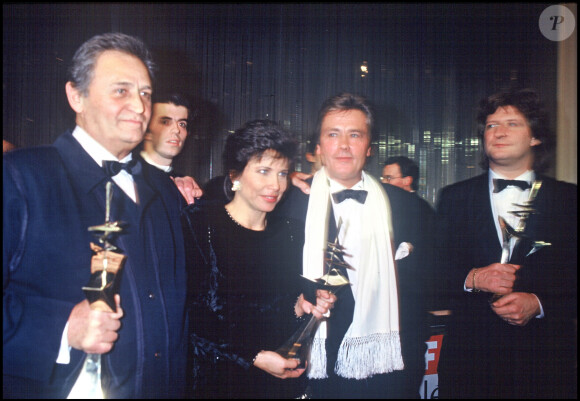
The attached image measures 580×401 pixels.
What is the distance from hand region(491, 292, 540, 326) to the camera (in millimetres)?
2236

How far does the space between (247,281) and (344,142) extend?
3.30 ft

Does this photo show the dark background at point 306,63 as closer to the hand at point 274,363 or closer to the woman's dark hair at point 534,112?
the woman's dark hair at point 534,112

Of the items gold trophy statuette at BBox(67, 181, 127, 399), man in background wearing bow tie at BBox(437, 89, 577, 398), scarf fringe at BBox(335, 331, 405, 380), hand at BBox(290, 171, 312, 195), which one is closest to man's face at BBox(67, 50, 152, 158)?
gold trophy statuette at BBox(67, 181, 127, 399)

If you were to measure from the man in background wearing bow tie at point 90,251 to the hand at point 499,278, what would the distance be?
62.6 inches

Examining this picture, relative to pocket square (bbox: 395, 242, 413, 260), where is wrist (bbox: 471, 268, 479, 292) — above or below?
below

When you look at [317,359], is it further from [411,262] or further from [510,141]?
[510,141]

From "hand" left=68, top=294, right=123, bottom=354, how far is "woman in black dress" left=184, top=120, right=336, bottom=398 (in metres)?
0.41

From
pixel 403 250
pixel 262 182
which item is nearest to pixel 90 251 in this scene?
pixel 262 182

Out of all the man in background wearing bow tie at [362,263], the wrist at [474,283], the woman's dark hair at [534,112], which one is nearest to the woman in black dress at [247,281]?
the man in background wearing bow tie at [362,263]

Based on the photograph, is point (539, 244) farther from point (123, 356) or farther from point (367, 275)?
point (123, 356)

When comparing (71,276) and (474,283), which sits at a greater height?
(71,276)

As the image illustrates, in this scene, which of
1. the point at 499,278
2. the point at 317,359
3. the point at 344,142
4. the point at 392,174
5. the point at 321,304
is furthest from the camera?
the point at 392,174

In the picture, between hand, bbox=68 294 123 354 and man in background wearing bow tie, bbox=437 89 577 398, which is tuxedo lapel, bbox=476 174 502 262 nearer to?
man in background wearing bow tie, bbox=437 89 577 398

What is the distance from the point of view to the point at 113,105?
1.71 metres
